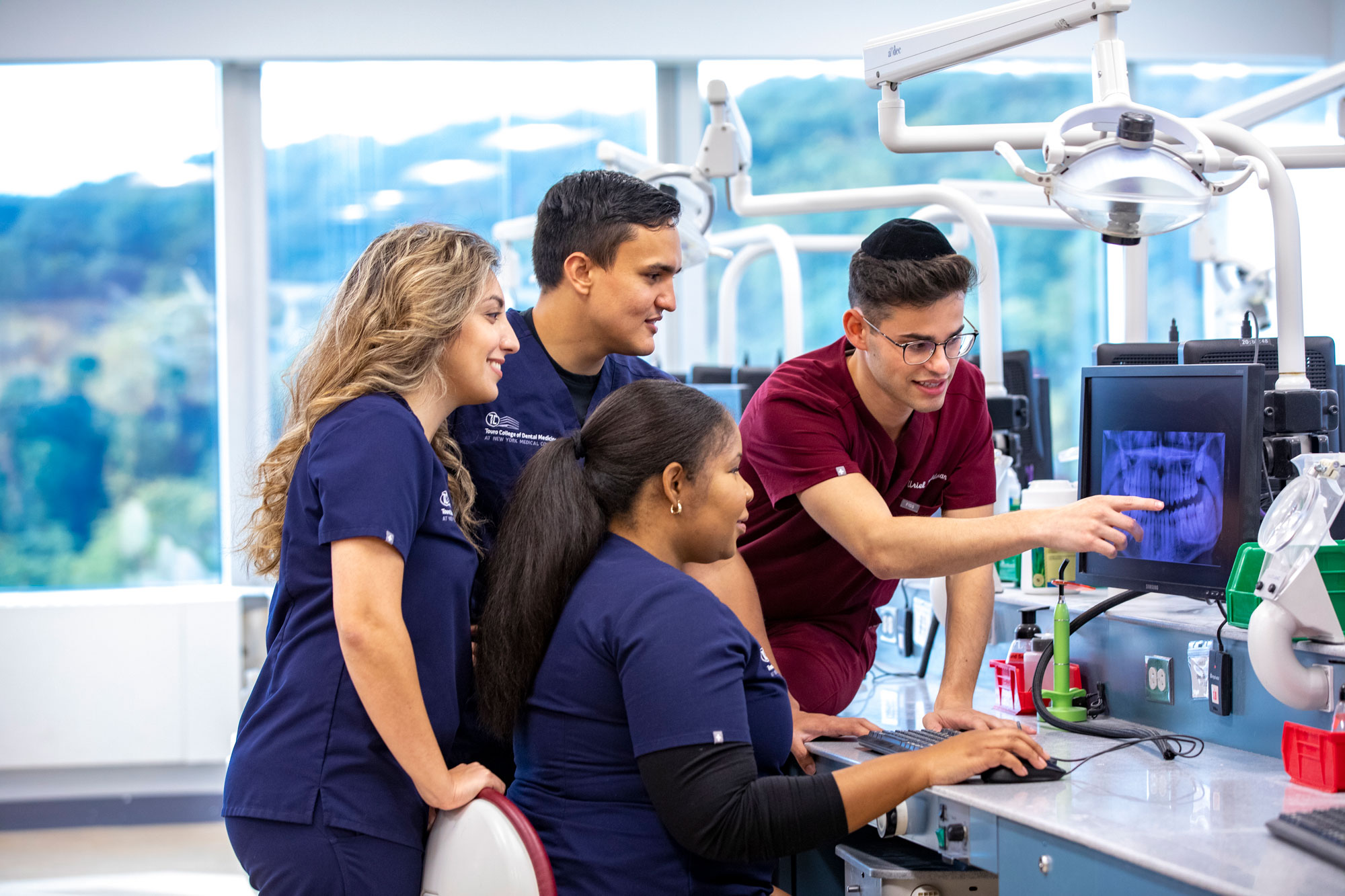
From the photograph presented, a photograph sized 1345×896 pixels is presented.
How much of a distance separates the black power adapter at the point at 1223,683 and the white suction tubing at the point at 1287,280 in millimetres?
433

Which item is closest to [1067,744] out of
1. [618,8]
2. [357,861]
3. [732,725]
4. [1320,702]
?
[1320,702]

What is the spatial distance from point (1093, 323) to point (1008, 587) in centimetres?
355

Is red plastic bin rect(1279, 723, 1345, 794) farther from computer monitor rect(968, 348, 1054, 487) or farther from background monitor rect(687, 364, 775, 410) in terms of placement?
background monitor rect(687, 364, 775, 410)

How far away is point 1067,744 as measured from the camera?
183 cm

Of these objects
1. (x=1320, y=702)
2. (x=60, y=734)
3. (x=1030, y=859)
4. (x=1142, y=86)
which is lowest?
(x=60, y=734)

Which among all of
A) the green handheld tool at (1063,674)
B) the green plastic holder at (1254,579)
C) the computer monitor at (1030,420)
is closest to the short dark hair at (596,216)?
the green handheld tool at (1063,674)

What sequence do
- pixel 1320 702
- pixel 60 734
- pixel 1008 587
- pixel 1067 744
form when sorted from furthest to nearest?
pixel 60 734 < pixel 1008 587 < pixel 1067 744 < pixel 1320 702

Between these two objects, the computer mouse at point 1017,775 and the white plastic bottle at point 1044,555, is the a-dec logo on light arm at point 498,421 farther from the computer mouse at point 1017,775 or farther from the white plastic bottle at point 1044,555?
the white plastic bottle at point 1044,555

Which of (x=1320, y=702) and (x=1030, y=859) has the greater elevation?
(x=1320, y=702)

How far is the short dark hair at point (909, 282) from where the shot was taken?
186cm

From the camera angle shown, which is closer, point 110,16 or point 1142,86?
point 110,16

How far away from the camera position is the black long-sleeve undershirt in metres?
1.35

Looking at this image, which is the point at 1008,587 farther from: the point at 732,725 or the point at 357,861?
the point at 357,861

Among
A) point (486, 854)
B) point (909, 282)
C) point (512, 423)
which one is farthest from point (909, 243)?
point (486, 854)
